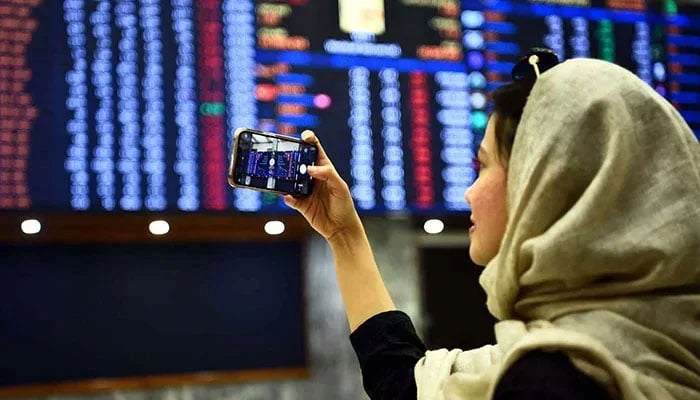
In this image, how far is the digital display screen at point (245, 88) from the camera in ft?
5.22

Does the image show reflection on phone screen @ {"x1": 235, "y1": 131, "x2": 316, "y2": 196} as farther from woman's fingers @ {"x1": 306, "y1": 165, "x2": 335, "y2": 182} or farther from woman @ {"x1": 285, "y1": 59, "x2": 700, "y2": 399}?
woman @ {"x1": 285, "y1": 59, "x2": 700, "y2": 399}

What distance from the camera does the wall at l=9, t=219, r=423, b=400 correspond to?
1.99 meters

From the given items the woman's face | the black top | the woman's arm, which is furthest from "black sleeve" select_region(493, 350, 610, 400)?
the woman's arm

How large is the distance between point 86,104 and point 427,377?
3.32ft

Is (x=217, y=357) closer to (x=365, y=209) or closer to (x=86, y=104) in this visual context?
(x=365, y=209)

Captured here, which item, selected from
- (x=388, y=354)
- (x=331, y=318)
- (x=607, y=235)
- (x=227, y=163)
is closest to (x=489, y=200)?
(x=607, y=235)

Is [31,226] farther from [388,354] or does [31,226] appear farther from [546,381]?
[546,381]

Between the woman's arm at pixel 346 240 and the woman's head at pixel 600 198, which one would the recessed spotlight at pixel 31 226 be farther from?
the woman's head at pixel 600 198

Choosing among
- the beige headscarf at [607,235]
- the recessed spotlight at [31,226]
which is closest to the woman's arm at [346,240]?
the beige headscarf at [607,235]

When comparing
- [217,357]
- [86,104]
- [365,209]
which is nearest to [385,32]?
[365,209]

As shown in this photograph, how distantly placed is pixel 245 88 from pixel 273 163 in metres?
0.69

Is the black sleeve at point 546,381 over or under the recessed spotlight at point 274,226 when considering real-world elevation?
over

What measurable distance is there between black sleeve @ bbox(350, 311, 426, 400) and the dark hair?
0.30 meters

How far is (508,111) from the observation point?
0.78m
